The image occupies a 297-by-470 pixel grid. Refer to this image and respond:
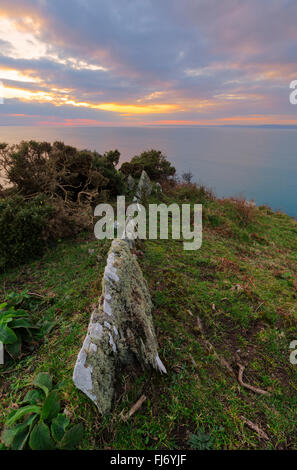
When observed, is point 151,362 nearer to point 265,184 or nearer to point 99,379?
point 99,379

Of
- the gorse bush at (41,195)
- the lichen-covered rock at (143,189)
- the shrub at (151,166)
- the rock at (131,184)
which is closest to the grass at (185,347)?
the gorse bush at (41,195)

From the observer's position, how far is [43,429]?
1988 millimetres

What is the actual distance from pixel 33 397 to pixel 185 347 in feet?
7.19

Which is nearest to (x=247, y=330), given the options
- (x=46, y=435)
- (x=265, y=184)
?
(x=46, y=435)

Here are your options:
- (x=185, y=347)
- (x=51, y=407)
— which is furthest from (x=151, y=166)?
(x=51, y=407)

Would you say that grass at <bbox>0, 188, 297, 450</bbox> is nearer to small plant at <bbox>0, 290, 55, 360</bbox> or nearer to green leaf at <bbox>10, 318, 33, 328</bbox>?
small plant at <bbox>0, 290, 55, 360</bbox>

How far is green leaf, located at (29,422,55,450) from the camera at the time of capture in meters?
1.95

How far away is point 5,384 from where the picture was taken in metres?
2.92

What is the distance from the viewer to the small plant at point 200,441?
2355 millimetres

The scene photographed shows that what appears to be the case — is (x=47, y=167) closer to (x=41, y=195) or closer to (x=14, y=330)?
(x=41, y=195)

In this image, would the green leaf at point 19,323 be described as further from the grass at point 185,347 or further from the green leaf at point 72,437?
the green leaf at point 72,437

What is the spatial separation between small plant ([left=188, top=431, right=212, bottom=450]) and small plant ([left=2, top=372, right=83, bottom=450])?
3.98ft

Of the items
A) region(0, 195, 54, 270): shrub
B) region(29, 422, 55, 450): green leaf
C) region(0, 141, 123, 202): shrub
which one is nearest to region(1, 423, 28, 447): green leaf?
region(29, 422, 55, 450): green leaf

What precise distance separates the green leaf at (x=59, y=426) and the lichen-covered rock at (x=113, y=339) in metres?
0.28
